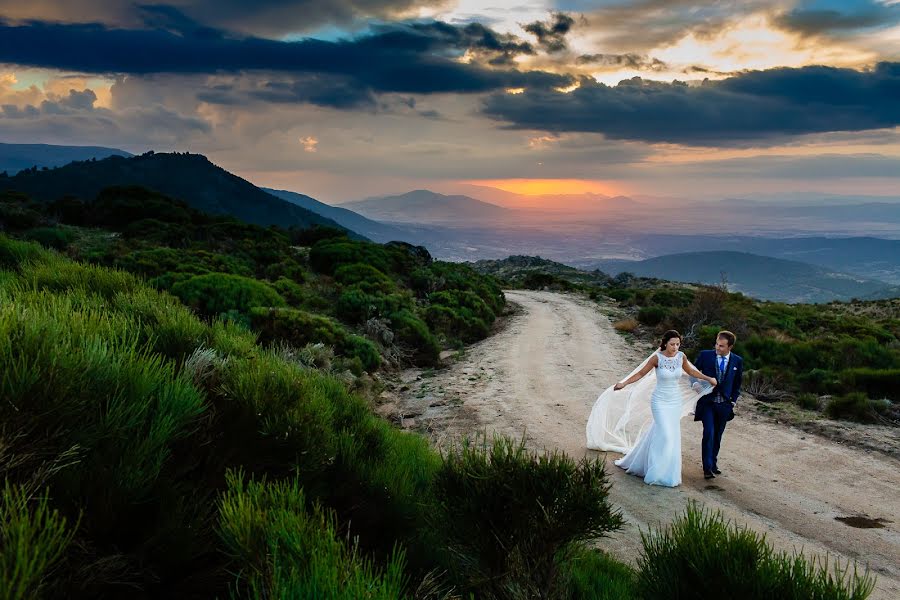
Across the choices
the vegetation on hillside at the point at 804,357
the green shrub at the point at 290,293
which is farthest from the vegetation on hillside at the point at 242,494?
the green shrub at the point at 290,293

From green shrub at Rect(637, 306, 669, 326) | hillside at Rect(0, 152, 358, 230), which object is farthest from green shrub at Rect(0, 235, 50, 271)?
hillside at Rect(0, 152, 358, 230)

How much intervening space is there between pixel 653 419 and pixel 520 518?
18.5 feet

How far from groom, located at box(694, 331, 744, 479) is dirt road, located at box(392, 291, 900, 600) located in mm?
408

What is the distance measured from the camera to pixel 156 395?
308 centimetres

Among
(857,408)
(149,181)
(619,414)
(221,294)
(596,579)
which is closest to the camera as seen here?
(596,579)

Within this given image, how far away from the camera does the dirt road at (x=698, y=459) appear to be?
638 cm

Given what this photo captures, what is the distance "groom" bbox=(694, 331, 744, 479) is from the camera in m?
8.12

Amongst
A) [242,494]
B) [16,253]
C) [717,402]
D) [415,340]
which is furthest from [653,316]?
[242,494]

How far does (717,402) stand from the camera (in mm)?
8195

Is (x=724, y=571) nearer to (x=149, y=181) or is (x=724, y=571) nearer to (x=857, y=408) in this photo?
(x=857, y=408)

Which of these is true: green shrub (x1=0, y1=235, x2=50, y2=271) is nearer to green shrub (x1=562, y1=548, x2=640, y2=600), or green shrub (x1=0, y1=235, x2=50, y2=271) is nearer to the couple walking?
green shrub (x1=562, y1=548, x2=640, y2=600)

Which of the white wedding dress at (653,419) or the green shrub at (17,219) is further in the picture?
the green shrub at (17,219)

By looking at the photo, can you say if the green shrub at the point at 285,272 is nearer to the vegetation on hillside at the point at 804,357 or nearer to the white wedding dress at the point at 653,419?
the vegetation on hillside at the point at 804,357

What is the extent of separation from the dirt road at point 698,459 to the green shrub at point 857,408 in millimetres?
1549
